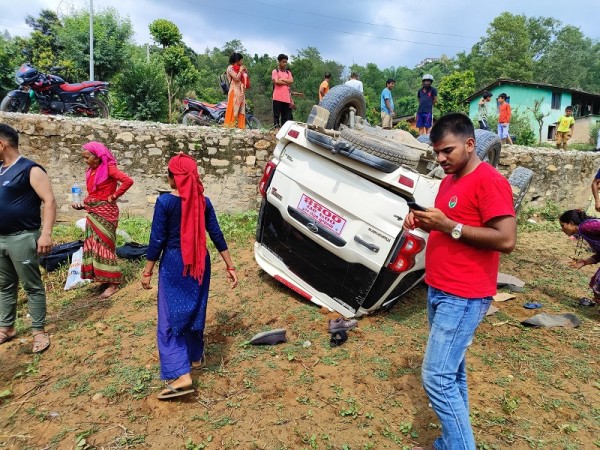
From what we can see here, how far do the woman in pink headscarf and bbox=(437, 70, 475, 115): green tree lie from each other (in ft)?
95.9

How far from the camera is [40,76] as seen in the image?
8.32 m

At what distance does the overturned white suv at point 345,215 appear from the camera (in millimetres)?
3420

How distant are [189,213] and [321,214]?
129 cm

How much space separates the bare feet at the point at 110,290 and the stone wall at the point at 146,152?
98.2 inches

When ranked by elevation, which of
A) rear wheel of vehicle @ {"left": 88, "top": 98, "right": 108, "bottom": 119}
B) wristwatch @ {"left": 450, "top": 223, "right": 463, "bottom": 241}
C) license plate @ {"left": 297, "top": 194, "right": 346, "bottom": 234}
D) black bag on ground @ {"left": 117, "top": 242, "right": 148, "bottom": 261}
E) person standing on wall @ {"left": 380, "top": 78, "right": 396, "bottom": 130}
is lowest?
black bag on ground @ {"left": 117, "top": 242, "right": 148, "bottom": 261}

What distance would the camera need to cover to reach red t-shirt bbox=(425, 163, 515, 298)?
74.4 inches

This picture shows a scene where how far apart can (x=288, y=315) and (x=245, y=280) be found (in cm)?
96

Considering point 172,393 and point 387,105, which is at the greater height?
point 387,105

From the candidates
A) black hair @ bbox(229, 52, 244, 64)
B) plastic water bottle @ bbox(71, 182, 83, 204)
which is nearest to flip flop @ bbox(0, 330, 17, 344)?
plastic water bottle @ bbox(71, 182, 83, 204)

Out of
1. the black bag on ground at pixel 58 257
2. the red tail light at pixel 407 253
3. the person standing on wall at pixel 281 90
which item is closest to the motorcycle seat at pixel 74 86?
the person standing on wall at pixel 281 90

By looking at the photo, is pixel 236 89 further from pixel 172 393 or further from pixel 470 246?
pixel 470 246

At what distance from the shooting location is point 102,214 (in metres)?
4.84

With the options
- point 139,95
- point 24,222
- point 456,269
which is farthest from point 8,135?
A: point 139,95

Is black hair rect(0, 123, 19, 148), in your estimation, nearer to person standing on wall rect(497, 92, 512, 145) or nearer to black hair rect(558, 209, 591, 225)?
black hair rect(558, 209, 591, 225)
